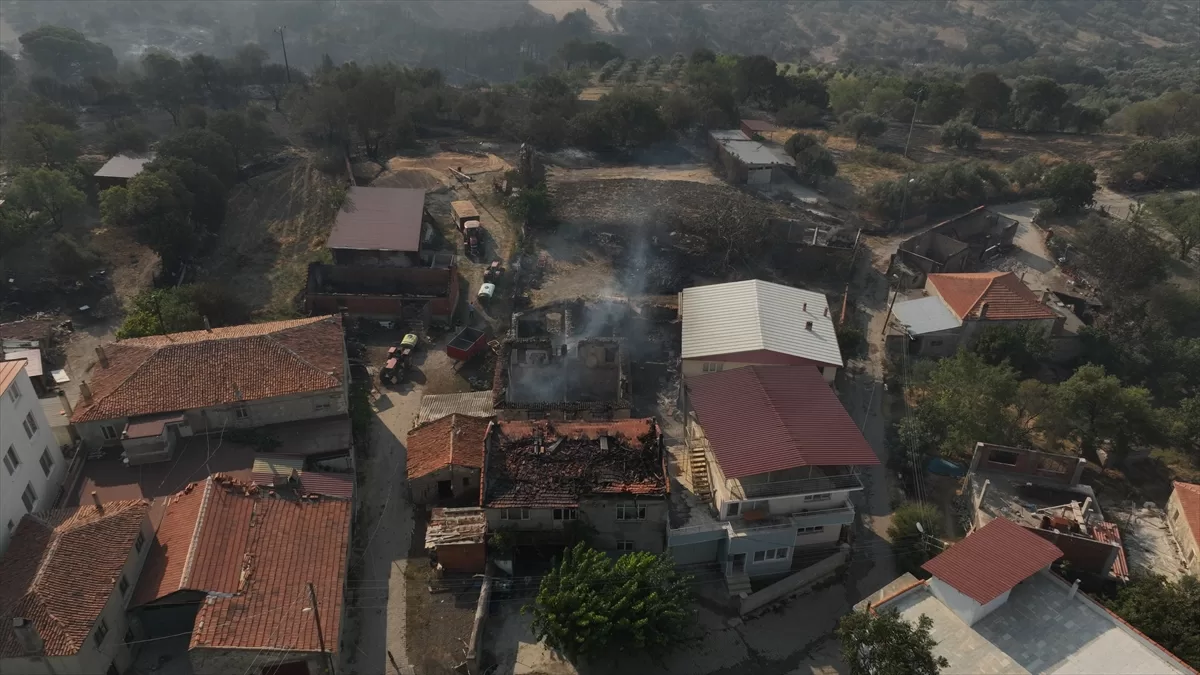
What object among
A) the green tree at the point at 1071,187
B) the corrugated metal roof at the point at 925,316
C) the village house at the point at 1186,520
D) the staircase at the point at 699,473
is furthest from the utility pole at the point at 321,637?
the green tree at the point at 1071,187


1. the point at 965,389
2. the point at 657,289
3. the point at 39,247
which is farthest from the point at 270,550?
the point at 39,247

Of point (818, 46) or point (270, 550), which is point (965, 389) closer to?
point (270, 550)

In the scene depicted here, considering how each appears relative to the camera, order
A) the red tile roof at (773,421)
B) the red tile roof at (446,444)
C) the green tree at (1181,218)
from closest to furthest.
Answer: the red tile roof at (773,421)
the red tile roof at (446,444)
the green tree at (1181,218)

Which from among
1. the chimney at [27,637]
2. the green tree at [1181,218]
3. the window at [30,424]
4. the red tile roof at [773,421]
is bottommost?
the chimney at [27,637]

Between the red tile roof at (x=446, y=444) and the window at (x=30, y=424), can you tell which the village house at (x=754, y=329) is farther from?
the window at (x=30, y=424)

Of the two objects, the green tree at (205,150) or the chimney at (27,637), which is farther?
the green tree at (205,150)

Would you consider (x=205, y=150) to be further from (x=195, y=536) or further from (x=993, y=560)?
(x=993, y=560)

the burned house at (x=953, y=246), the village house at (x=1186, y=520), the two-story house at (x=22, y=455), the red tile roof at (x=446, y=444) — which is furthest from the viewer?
the burned house at (x=953, y=246)
